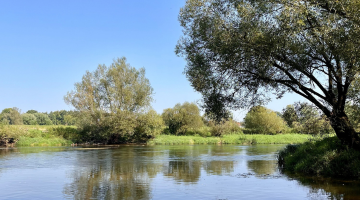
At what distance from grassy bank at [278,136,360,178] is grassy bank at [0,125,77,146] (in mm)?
40379

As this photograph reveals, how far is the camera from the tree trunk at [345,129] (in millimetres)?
15930

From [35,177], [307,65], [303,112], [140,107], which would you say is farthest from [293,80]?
[140,107]

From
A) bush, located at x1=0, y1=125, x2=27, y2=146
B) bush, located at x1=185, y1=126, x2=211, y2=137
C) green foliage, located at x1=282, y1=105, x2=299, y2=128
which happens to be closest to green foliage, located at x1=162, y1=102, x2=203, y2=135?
bush, located at x1=185, y1=126, x2=211, y2=137

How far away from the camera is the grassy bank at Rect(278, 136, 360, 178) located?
52.8ft

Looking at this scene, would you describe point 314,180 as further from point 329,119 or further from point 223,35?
point 223,35

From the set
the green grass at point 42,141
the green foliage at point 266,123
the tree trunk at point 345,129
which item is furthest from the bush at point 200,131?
the tree trunk at point 345,129

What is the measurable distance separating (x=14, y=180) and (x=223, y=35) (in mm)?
13467

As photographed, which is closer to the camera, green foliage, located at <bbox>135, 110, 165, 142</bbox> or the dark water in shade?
the dark water in shade

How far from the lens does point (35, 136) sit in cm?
5166

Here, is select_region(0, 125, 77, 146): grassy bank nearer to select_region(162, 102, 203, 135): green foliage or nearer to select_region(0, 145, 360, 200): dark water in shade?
select_region(162, 102, 203, 135): green foliage

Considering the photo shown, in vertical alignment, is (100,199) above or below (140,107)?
below

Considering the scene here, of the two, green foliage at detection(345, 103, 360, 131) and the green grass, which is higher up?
green foliage at detection(345, 103, 360, 131)

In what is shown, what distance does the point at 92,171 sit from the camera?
2086 centimetres

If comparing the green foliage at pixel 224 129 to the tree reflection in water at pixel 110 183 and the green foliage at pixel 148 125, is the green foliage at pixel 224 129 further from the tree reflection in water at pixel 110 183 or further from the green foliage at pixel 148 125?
the tree reflection in water at pixel 110 183
